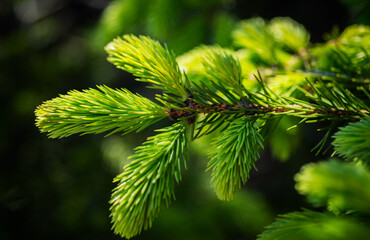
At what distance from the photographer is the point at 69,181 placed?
210 cm

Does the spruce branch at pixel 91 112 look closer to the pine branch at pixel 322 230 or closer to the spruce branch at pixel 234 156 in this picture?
the spruce branch at pixel 234 156

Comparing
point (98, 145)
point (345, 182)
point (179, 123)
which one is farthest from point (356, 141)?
point (98, 145)

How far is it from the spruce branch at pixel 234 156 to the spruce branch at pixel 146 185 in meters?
0.08

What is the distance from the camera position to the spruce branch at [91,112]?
0.50m

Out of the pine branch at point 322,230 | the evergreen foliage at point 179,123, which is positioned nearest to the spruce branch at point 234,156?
the evergreen foliage at point 179,123

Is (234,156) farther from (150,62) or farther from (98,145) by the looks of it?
(98,145)

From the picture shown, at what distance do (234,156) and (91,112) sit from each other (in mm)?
307

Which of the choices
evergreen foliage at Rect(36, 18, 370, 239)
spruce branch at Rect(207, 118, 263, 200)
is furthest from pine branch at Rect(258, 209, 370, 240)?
spruce branch at Rect(207, 118, 263, 200)

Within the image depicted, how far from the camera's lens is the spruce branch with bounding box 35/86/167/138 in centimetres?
50

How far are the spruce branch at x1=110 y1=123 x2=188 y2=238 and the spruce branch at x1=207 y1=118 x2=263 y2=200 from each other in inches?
3.1

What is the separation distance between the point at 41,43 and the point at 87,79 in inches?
21.8

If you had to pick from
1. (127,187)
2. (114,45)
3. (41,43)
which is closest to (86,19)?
(41,43)

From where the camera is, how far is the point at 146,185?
0.47 meters

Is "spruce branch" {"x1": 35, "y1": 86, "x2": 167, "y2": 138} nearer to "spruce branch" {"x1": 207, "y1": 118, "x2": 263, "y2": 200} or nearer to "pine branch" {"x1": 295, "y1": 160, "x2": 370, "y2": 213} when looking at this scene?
"spruce branch" {"x1": 207, "y1": 118, "x2": 263, "y2": 200}
